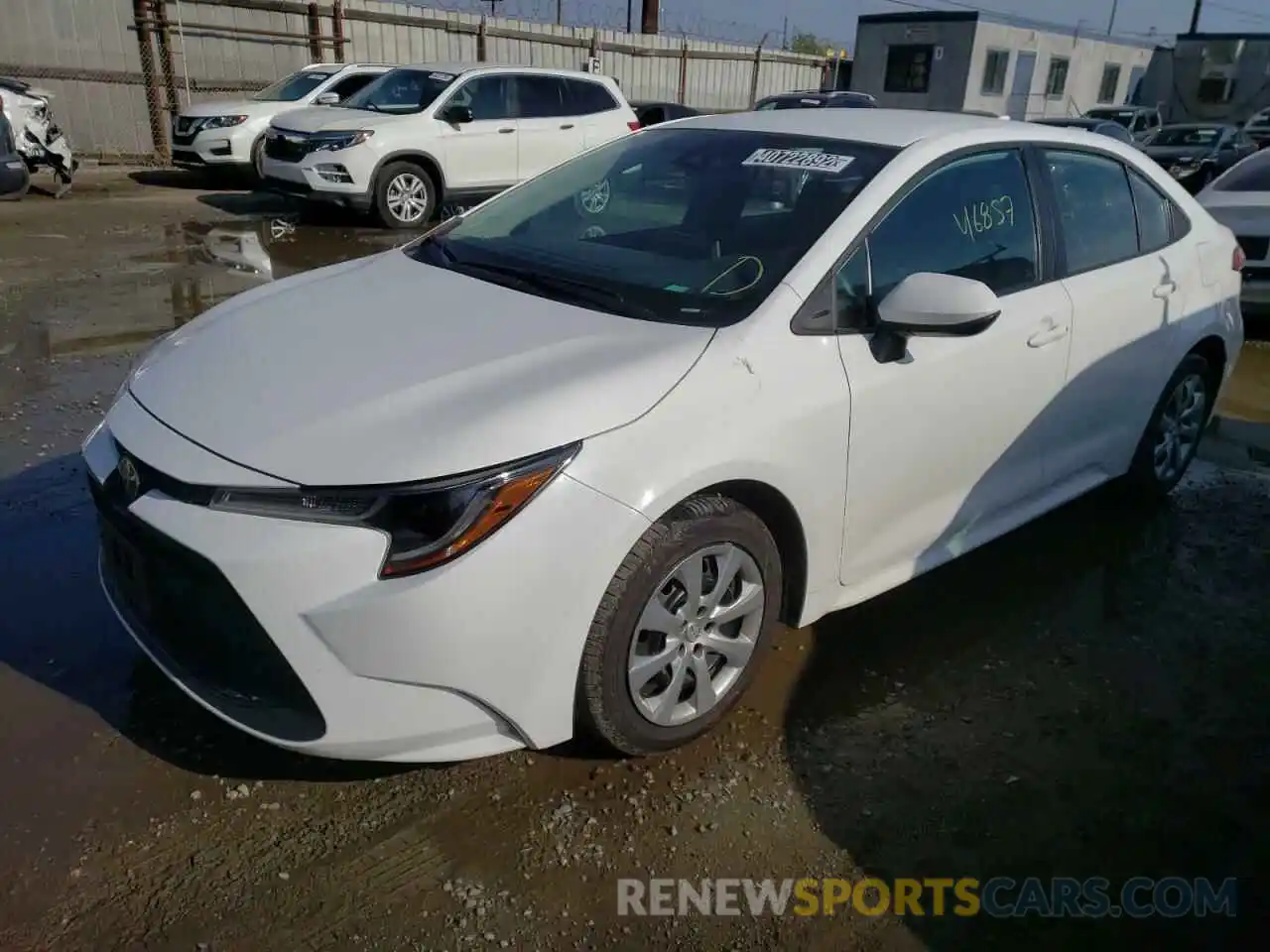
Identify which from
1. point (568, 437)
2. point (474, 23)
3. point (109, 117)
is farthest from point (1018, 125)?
point (474, 23)

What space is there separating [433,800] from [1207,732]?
2305mm

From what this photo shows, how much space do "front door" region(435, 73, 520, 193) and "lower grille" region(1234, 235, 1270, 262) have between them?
7.36 m

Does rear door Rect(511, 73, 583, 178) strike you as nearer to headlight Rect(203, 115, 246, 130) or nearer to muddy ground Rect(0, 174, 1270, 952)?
headlight Rect(203, 115, 246, 130)

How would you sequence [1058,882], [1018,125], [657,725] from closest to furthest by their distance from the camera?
[1058,882]
[657,725]
[1018,125]

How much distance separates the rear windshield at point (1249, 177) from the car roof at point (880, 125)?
5304 mm

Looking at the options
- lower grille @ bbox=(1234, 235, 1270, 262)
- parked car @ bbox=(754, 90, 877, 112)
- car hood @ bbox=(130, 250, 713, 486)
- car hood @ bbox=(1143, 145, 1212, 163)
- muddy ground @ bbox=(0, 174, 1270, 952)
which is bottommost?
→ muddy ground @ bbox=(0, 174, 1270, 952)

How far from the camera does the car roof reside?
11.0ft

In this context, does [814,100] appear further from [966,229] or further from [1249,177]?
[966,229]

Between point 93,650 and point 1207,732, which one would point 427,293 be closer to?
point 93,650

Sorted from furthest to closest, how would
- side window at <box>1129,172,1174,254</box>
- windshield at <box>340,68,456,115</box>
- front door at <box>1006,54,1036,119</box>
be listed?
front door at <box>1006,54,1036,119</box>
windshield at <box>340,68,456,115</box>
side window at <box>1129,172,1174,254</box>

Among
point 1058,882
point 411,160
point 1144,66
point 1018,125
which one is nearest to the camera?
point 1058,882

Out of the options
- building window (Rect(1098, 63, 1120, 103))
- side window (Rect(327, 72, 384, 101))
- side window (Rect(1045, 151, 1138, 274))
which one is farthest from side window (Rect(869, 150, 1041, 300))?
building window (Rect(1098, 63, 1120, 103))

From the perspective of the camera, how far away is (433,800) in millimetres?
2643

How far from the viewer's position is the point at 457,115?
36.9 ft
